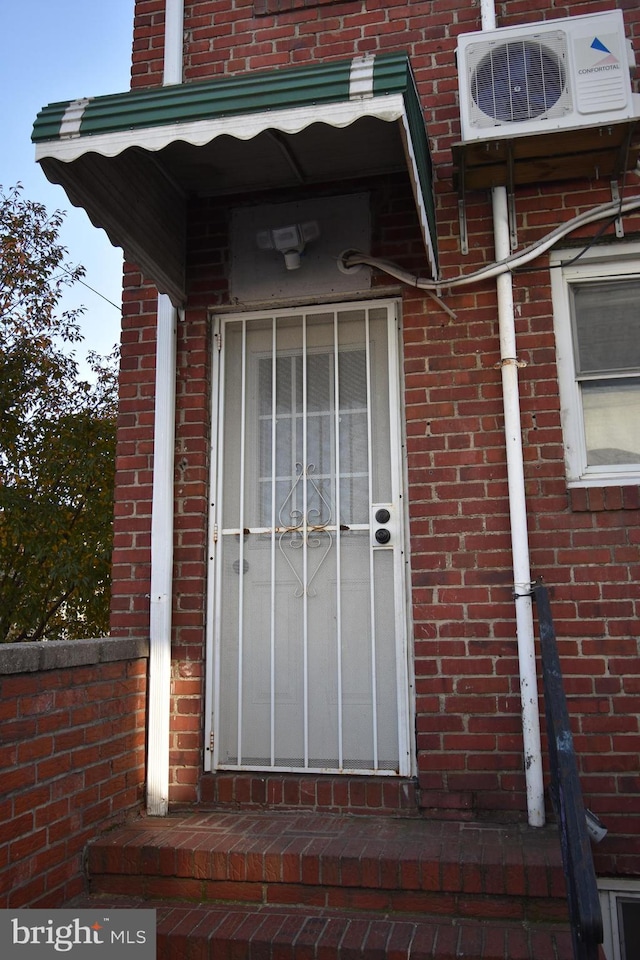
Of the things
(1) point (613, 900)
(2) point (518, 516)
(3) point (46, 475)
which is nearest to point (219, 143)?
(2) point (518, 516)

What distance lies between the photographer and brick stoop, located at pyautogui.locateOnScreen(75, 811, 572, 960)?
2699mm

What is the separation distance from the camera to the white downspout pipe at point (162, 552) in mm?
3658

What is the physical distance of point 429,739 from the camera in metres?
3.48

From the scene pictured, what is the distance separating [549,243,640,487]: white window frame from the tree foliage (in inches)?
263

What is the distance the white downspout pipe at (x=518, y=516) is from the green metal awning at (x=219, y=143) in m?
0.35

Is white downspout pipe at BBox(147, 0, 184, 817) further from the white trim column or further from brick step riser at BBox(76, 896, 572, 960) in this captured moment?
brick step riser at BBox(76, 896, 572, 960)

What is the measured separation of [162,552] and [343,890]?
169 cm

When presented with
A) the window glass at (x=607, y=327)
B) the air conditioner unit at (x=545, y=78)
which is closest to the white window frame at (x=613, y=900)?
the window glass at (x=607, y=327)

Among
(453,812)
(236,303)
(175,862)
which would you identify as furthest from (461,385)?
(175,862)

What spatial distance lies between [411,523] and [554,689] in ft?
4.78

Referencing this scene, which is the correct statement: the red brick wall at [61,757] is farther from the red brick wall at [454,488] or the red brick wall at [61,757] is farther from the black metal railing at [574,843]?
the black metal railing at [574,843]

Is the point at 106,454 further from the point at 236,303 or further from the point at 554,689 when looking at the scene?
the point at 554,689

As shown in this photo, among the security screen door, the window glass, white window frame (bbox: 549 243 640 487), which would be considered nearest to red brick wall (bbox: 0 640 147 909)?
the security screen door

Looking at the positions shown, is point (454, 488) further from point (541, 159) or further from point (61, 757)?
point (61, 757)
